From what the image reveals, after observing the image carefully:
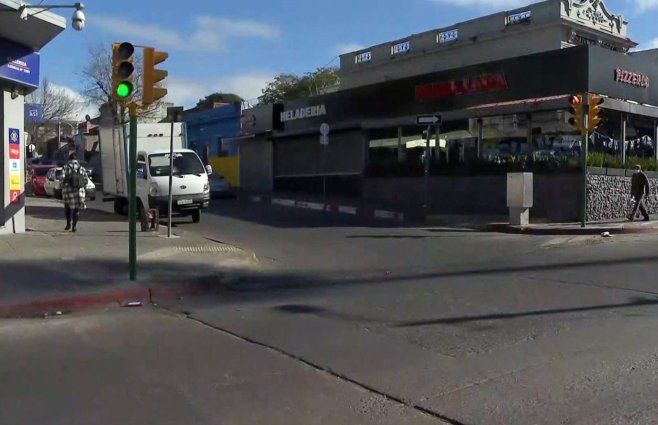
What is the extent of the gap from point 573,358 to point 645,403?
4.40ft

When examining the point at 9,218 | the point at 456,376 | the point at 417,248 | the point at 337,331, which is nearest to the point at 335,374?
the point at 456,376

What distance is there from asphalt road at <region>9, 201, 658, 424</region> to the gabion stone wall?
590 centimetres

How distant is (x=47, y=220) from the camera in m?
20.6

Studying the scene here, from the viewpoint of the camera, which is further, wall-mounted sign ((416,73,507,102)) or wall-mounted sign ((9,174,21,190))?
wall-mounted sign ((416,73,507,102))

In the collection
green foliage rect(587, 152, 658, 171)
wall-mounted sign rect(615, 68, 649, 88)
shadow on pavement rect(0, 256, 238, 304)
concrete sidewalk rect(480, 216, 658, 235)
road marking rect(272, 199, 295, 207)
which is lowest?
shadow on pavement rect(0, 256, 238, 304)

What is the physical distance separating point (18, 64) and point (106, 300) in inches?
311

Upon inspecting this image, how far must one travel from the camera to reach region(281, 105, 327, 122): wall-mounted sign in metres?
33.6

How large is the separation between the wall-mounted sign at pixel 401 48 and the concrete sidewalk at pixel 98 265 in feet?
118

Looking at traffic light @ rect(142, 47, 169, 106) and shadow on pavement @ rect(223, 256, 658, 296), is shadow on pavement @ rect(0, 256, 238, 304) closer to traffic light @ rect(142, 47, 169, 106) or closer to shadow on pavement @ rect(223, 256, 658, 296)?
shadow on pavement @ rect(223, 256, 658, 296)

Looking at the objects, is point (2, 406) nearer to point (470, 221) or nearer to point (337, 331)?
point (337, 331)

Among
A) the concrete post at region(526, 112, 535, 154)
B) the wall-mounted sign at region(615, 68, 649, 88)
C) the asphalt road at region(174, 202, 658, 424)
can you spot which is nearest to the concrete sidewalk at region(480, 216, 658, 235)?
the asphalt road at region(174, 202, 658, 424)

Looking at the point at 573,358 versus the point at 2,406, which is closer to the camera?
the point at 2,406

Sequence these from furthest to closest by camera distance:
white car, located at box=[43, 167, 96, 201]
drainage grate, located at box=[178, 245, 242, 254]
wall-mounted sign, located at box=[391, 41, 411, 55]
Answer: wall-mounted sign, located at box=[391, 41, 411, 55]
white car, located at box=[43, 167, 96, 201]
drainage grate, located at box=[178, 245, 242, 254]

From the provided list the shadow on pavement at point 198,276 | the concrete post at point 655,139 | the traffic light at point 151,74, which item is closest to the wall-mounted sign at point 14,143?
the shadow on pavement at point 198,276
